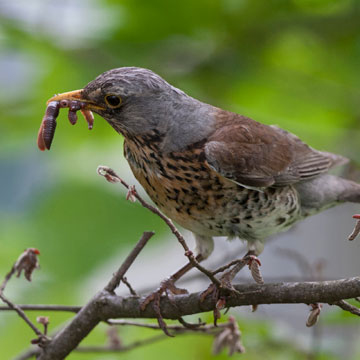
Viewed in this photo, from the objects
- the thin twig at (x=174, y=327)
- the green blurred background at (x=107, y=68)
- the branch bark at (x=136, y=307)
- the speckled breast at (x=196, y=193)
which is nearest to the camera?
the branch bark at (x=136, y=307)

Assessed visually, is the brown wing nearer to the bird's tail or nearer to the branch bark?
the bird's tail

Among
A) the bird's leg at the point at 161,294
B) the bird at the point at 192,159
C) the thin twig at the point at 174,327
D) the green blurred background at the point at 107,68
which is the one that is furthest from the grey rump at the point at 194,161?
the green blurred background at the point at 107,68

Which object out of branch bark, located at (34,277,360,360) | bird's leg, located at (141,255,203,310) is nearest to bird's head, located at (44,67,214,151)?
bird's leg, located at (141,255,203,310)

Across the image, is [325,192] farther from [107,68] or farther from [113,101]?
[107,68]

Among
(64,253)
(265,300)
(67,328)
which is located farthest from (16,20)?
(265,300)

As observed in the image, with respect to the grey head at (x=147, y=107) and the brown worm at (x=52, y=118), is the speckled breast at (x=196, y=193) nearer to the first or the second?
the grey head at (x=147, y=107)

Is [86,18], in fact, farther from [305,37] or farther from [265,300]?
[265,300]

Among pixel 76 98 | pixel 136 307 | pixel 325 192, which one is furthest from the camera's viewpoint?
pixel 325 192

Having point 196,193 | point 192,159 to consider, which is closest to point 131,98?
point 192,159

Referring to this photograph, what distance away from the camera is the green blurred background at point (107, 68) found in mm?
4498

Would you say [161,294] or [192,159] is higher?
[192,159]

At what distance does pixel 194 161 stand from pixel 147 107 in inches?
12.9

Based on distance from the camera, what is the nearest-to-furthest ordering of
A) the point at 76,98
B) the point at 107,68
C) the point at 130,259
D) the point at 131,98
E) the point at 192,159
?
1. the point at 130,259
2. the point at 76,98
3. the point at 131,98
4. the point at 192,159
5. the point at 107,68

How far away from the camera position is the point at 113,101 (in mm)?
3305
